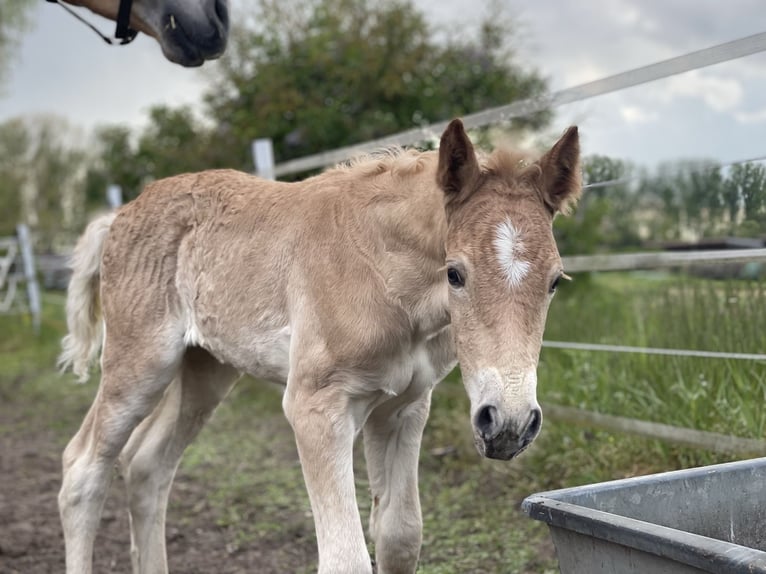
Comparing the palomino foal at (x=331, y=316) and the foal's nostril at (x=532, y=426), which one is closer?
the foal's nostril at (x=532, y=426)

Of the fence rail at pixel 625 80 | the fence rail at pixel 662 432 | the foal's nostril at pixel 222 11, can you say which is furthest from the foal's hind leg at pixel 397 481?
the foal's nostril at pixel 222 11

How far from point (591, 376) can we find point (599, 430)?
1.17ft

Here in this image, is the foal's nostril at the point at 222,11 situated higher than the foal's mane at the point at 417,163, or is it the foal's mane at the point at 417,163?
the foal's nostril at the point at 222,11

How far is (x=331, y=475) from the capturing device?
2.63 meters

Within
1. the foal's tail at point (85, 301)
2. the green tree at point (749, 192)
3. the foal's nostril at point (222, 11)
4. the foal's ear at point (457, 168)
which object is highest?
the foal's nostril at point (222, 11)

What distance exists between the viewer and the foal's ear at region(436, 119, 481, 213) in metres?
2.38

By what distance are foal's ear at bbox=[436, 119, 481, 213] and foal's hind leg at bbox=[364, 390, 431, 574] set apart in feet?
2.68

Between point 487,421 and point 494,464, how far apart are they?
108 inches

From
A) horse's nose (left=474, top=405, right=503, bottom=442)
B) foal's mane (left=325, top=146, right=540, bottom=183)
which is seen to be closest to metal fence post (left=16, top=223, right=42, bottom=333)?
foal's mane (left=325, top=146, right=540, bottom=183)

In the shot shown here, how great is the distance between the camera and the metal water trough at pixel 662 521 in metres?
1.63

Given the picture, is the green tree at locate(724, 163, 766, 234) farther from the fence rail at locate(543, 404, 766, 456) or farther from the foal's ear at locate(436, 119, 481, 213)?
the foal's ear at locate(436, 119, 481, 213)

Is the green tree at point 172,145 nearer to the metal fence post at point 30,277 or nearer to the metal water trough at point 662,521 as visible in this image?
the metal fence post at point 30,277

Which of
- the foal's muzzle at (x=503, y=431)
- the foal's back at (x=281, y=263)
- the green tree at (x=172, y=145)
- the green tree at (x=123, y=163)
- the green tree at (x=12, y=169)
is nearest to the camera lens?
the foal's muzzle at (x=503, y=431)

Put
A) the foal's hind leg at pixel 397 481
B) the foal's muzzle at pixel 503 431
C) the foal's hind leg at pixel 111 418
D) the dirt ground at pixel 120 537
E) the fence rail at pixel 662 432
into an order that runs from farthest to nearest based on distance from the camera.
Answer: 1. the dirt ground at pixel 120 537
2. the fence rail at pixel 662 432
3. the foal's hind leg at pixel 111 418
4. the foal's hind leg at pixel 397 481
5. the foal's muzzle at pixel 503 431
